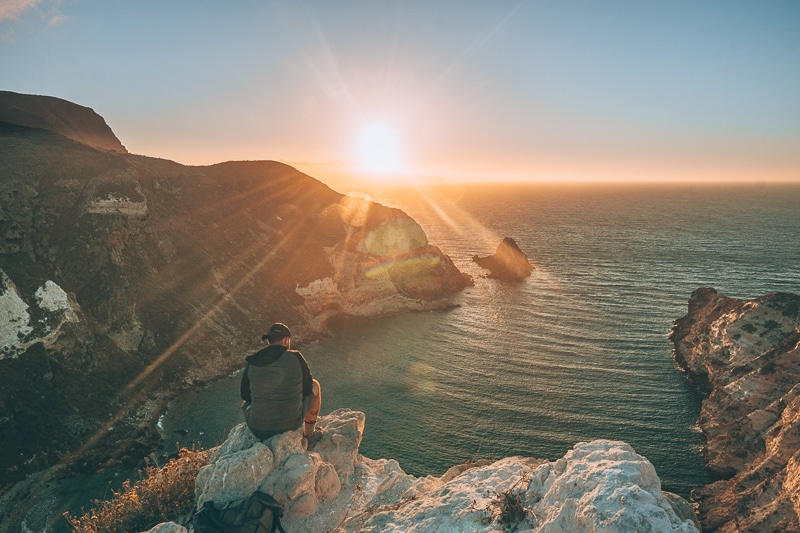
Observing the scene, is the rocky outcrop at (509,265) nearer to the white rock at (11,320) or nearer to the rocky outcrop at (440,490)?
the rocky outcrop at (440,490)

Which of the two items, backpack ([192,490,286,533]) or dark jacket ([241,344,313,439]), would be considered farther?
dark jacket ([241,344,313,439])

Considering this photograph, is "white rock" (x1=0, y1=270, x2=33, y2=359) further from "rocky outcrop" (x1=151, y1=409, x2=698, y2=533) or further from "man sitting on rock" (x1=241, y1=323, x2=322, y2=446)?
"man sitting on rock" (x1=241, y1=323, x2=322, y2=446)

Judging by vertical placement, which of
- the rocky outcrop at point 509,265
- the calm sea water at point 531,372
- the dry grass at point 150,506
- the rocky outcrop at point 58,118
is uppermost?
the rocky outcrop at point 58,118

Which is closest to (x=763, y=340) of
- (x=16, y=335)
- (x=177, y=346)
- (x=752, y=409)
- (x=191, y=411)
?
(x=752, y=409)

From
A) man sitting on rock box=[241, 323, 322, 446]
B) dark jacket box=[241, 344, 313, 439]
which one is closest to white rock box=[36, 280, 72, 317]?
man sitting on rock box=[241, 323, 322, 446]

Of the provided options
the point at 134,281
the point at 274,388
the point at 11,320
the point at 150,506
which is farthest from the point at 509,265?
the point at 150,506

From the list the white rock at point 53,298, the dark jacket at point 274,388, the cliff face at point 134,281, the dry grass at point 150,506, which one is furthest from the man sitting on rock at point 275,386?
the white rock at point 53,298

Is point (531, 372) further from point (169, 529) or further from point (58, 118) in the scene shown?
point (58, 118)
